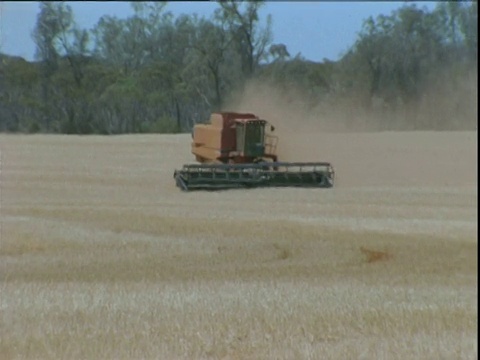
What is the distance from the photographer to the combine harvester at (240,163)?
457cm

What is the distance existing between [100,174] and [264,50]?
1268 millimetres

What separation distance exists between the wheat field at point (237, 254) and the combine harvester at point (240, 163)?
70 millimetres

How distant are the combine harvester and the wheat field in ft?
0.23

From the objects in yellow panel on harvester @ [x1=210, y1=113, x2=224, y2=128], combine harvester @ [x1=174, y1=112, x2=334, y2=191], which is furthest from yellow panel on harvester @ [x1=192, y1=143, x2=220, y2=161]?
yellow panel on harvester @ [x1=210, y1=113, x2=224, y2=128]

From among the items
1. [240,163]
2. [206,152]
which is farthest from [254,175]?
[206,152]

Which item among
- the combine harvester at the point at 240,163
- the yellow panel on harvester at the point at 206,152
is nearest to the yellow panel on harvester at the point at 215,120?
the combine harvester at the point at 240,163

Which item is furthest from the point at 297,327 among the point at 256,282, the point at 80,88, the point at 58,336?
the point at 80,88

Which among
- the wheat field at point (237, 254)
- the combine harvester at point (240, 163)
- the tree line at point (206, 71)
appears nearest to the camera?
the wheat field at point (237, 254)

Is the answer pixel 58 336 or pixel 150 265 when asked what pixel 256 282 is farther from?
pixel 58 336

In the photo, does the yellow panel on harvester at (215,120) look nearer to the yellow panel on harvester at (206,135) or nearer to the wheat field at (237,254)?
the yellow panel on harvester at (206,135)

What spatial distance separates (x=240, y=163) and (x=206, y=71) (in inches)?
23.4

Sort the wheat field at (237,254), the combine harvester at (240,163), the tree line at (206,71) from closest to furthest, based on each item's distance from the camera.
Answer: the wheat field at (237,254) → the tree line at (206,71) → the combine harvester at (240,163)

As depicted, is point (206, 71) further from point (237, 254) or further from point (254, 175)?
point (237, 254)

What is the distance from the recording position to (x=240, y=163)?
4.73 meters
